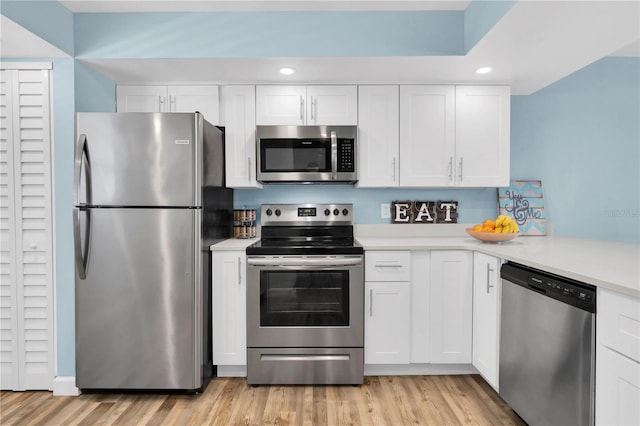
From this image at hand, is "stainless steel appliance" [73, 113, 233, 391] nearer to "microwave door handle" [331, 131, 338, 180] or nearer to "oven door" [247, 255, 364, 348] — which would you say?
"oven door" [247, 255, 364, 348]

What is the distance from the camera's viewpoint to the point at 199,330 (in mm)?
2301

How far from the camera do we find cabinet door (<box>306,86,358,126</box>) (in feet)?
9.02

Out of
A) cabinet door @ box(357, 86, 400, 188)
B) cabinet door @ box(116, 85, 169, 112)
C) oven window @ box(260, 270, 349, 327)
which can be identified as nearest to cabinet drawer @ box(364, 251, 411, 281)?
oven window @ box(260, 270, 349, 327)

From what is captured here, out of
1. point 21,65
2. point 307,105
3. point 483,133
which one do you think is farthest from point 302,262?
point 21,65

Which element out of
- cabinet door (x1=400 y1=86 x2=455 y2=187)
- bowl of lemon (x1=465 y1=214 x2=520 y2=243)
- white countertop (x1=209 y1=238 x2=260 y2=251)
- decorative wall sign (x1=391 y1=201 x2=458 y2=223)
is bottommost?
white countertop (x1=209 y1=238 x2=260 y2=251)

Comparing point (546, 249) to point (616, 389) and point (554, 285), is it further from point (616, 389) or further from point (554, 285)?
point (616, 389)

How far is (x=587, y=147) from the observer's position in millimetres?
3016

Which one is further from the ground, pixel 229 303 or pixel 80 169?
pixel 80 169

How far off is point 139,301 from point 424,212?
2273mm

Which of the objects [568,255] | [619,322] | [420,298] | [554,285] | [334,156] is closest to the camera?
[619,322]

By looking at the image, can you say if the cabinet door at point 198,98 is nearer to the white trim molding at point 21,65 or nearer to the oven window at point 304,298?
the white trim molding at point 21,65

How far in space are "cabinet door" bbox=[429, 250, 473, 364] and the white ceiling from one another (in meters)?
1.31

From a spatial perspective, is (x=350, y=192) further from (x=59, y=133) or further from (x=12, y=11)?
(x=12, y=11)

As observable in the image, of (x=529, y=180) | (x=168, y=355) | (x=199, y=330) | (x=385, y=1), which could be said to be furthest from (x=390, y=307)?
(x=385, y=1)
